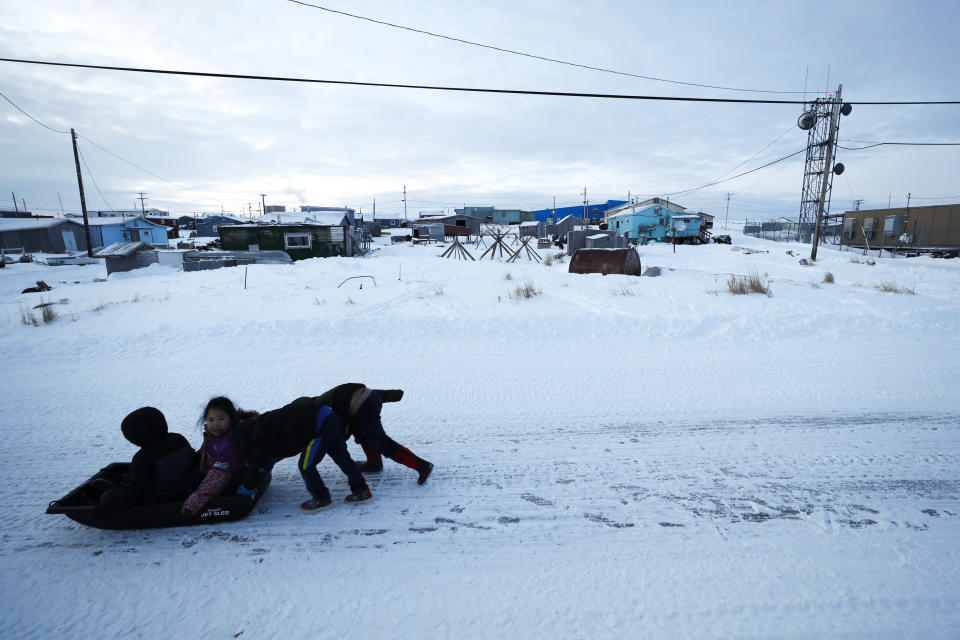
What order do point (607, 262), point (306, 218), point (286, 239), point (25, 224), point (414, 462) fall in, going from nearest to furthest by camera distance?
point (414, 462) < point (607, 262) < point (286, 239) < point (306, 218) < point (25, 224)

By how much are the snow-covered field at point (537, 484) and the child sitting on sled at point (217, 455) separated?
276mm

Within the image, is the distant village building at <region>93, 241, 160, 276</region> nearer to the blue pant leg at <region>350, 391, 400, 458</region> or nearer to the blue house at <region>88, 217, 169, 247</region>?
the blue pant leg at <region>350, 391, 400, 458</region>

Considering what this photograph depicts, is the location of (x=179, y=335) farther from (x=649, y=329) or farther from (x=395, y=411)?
(x=649, y=329)

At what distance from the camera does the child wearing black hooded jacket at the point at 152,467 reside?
2756 mm

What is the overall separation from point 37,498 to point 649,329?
7883 millimetres

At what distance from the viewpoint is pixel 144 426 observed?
279 centimetres

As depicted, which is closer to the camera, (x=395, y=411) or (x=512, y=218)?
A: (x=395, y=411)

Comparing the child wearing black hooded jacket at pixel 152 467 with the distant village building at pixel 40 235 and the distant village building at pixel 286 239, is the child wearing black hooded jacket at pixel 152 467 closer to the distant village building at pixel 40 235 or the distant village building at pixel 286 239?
the distant village building at pixel 286 239

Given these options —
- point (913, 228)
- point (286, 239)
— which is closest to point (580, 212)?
point (913, 228)

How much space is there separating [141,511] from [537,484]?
2845 millimetres

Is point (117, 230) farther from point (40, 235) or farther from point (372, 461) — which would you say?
point (372, 461)

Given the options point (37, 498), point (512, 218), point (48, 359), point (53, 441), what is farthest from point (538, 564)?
point (512, 218)

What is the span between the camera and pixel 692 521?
2.95 m

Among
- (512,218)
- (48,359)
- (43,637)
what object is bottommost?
(43,637)
